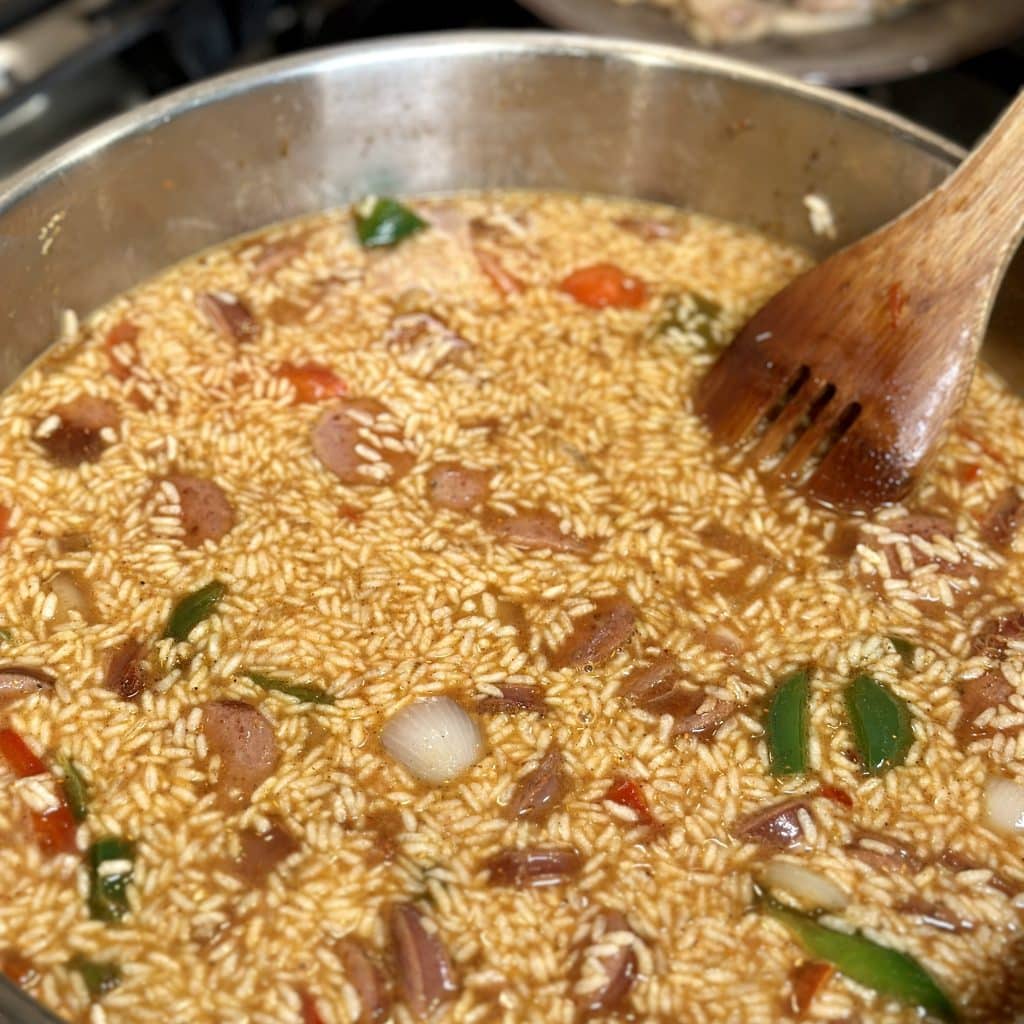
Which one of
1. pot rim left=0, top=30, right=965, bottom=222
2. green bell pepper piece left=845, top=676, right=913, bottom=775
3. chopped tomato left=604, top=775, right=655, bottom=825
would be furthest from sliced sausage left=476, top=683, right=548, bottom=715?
pot rim left=0, top=30, right=965, bottom=222

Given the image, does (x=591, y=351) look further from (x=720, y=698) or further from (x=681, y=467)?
(x=720, y=698)

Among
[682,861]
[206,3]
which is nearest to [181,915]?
[682,861]

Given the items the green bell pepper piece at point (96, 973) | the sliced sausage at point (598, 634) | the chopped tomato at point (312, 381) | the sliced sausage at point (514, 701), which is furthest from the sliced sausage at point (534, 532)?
the green bell pepper piece at point (96, 973)

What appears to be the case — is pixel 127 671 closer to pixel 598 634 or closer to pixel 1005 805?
pixel 598 634

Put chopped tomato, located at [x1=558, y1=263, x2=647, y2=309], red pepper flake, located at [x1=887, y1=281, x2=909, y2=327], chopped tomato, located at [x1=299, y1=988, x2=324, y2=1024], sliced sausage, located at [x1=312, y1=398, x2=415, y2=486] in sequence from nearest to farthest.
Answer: chopped tomato, located at [x1=299, y1=988, x2=324, y2=1024] → red pepper flake, located at [x1=887, y1=281, x2=909, y2=327] → sliced sausage, located at [x1=312, y1=398, x2=415, y2=486] → chopped tomato, located at [x1=558, y1=263, x2=647, y2=309]

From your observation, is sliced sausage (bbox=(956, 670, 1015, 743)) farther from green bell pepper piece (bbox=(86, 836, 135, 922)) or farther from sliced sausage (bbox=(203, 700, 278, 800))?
green bell pepper piece (bbox=(86, 836, 135, 922))
